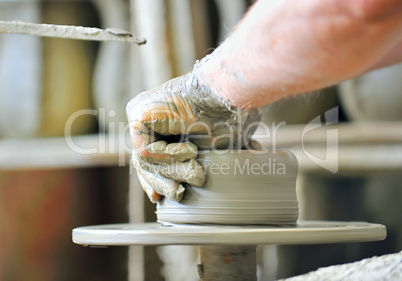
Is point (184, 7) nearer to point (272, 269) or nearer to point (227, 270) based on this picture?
point (272, 269)

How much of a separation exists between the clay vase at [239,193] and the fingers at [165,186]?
41 mm

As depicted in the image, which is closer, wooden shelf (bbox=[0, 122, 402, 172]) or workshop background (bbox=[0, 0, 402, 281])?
wooden shelf (bbox=[0, 122, 402, 172])

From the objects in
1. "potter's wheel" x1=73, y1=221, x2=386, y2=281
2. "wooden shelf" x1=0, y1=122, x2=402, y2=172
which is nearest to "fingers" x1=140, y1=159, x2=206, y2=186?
"potter's wheel" x1=73, y1=221, x2=386, y2=281

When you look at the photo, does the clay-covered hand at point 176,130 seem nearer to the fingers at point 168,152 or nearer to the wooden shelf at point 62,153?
the fingers at point 168,152

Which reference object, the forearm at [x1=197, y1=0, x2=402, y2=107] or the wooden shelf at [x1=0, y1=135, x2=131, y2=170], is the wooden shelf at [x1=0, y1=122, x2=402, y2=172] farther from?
the forearm at [x1=197, y1=0, x2=402, y2=107]

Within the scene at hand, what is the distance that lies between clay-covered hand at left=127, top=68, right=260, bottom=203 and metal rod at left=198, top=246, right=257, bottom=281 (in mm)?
266

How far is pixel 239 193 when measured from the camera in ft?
5.81

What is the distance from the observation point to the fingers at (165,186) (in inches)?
70.6

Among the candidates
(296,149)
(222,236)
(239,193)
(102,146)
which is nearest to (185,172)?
(239,193)

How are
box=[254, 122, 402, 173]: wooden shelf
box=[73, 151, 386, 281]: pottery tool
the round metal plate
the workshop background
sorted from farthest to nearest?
the workshop background
box=[254, 122, 402, 173]: wooden shelf
box=[73, 151, 386, 281]: pottery tool
the round metal plate

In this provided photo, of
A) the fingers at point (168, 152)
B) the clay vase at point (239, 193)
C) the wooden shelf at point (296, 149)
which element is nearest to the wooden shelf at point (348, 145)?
the wooden shelf at point (296, 149)

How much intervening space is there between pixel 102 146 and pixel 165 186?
182cm

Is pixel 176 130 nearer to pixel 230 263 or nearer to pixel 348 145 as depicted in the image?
pixel 230 263

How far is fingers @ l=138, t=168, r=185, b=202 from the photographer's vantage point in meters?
1.79
